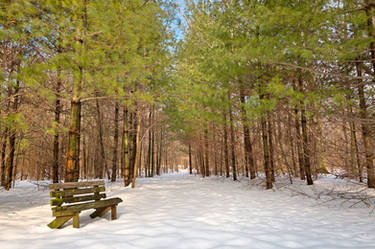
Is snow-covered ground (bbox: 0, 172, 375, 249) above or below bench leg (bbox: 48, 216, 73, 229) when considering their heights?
below

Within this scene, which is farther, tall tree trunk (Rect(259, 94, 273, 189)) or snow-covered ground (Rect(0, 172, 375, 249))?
tall tree trunk (Rect(259, 94, 273, 189))

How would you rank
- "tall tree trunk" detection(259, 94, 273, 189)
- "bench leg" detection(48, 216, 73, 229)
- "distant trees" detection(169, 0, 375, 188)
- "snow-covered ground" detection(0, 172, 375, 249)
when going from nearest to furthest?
1. "snow-covered ground" detection(0, 172, 375, 249)
2. "bench leg" detection(48, 216, 73, 229)
3. "distant trees" detection(169, 0, 375, 188)
4. "tall tree trunk" detection(259, 94, 273, 189)

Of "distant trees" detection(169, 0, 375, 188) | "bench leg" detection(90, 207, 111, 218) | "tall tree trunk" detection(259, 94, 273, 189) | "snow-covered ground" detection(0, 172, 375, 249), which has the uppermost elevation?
"distant trees" detection(169, 0, 375, 188)

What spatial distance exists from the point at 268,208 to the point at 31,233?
17.5 feet

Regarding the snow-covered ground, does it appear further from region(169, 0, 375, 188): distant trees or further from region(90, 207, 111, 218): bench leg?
region(169, 0, 375, 188): distant trees

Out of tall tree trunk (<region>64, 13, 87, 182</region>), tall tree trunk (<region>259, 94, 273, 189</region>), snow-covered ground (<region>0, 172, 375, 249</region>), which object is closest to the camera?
snow-covered ground (<region>0, 172, 375, 249</region>)

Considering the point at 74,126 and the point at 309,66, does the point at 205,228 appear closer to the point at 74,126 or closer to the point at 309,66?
the point at 74,126

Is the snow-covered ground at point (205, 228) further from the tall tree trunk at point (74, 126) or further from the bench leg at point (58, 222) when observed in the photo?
the tall tree trunk at point (74, 126)

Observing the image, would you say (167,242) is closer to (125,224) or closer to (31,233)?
(125,224)

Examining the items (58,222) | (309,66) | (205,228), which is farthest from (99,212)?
(309,66)

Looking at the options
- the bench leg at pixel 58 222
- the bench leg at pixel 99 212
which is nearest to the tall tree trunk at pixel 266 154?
the bench leg at pixel 99 212

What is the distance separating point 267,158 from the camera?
916 centimetres

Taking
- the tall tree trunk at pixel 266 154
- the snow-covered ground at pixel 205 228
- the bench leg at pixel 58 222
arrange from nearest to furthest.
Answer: the snow-covered ground at pixel 205 228 → the bench leg at pixel 58 222 → the tall tree trunk at pixel 266 154

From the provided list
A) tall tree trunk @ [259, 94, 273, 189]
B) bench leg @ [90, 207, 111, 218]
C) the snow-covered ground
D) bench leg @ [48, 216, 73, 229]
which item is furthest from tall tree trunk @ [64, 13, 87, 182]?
tall tree trunk @ [259, 94, 273, 189]
